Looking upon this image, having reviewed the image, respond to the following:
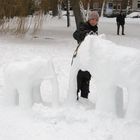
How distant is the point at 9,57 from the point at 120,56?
26.3 ft

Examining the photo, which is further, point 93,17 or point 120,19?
point 120,19

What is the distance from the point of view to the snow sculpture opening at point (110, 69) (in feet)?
21.3

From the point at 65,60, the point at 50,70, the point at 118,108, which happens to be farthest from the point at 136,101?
the point at 65,60

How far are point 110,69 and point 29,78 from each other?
1.43 metres

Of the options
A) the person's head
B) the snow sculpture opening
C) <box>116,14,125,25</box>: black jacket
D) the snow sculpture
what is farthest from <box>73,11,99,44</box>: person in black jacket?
<box>116,14,125,25</box>: black jacket

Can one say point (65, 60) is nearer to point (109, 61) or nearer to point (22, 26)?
point (22, 26)

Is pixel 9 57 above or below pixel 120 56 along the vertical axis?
below

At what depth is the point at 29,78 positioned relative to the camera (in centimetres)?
733

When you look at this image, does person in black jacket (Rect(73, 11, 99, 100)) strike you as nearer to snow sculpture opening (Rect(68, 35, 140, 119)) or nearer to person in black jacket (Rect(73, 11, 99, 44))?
person in black jacket (Rect(73, 11, 99, 44))

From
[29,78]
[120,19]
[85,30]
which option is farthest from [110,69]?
[120,19]

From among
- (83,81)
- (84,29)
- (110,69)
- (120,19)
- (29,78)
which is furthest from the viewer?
(120,19)

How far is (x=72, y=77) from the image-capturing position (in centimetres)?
754

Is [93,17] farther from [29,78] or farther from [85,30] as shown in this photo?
[29,78]

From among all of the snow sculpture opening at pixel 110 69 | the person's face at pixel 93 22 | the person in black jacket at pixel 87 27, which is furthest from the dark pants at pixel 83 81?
the person's face at pixel 93 22
